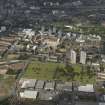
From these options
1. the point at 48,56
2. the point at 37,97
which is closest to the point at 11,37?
the point at 48,56

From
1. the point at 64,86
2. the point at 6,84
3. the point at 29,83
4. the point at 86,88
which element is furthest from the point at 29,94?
the point at 86,88

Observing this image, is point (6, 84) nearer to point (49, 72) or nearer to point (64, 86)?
point (49, 72)

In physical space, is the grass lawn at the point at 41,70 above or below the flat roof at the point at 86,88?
above

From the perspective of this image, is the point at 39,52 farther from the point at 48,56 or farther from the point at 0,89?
the point at 0,89

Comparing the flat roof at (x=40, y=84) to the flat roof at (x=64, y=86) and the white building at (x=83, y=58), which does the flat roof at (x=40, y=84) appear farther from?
the white building at (x=83, y=58)

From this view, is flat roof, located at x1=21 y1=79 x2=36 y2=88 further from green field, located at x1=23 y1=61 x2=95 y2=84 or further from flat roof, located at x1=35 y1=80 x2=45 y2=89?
green field, located at x1=23 y1=61 x2=95 y2=84

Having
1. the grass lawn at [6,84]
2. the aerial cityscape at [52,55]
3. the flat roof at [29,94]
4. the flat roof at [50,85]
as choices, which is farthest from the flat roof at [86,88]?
the grass lawn at [6,84]

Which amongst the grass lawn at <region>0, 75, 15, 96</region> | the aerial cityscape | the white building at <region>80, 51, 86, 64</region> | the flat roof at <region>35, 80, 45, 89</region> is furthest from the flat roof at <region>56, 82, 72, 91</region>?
the white building at <region>80, 51, 86, 64</region>
